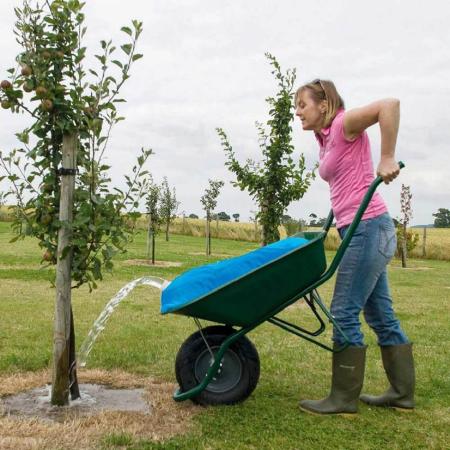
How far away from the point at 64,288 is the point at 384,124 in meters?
1.91

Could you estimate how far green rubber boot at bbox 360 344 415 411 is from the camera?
136 inches

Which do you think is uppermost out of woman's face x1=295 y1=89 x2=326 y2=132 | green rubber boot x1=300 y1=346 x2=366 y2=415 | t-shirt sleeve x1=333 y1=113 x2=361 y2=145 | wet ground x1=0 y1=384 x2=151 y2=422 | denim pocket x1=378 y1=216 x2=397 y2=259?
woman's face x1=295 y1=89 x2=326 y2=132

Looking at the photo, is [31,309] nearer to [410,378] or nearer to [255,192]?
[255,192]

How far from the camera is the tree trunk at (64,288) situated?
3285 mm

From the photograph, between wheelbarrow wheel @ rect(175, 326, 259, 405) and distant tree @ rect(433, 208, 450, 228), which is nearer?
wheelbarrow wheel @ rect(175, 326, 259, 405)

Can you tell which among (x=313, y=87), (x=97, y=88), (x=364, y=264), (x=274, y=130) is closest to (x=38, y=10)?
(x=97, y=88)

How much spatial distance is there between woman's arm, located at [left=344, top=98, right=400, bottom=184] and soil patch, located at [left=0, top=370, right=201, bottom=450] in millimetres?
1638

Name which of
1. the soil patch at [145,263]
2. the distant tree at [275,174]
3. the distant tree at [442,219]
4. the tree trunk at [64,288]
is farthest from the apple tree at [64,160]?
the distant tree at [442,219]

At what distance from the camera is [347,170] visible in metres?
3.23

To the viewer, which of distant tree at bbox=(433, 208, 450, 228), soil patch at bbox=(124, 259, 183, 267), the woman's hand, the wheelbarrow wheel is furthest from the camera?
distant tree at bbox=(433, 208, 450, 228)

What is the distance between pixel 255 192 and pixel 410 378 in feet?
18.2

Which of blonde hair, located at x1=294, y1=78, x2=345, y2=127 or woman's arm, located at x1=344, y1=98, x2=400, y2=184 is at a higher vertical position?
blonde hair, located at x1=294, y1=78, x2=345, y2=127

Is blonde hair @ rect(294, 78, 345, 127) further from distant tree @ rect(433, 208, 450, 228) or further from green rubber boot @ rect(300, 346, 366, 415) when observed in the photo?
distant tree @ rect(433, 208, 450, 228)

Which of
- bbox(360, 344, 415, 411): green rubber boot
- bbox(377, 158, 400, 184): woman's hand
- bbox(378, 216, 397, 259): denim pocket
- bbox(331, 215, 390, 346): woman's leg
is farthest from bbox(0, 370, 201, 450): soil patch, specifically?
bbox(377, 158, 400, 184): woman's hand
